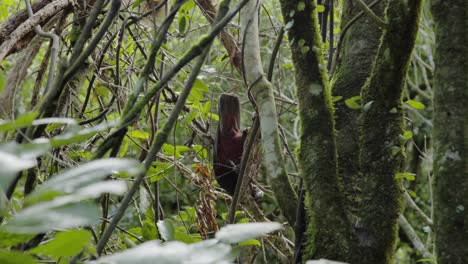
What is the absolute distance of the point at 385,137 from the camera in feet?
3.92

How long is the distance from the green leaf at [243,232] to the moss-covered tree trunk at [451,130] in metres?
0.62

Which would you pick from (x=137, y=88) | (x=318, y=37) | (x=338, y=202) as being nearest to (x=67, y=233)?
(x=137, y=88)

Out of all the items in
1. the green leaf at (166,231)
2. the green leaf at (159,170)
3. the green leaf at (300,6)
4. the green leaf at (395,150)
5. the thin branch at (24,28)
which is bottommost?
the green leaf at (159,170)

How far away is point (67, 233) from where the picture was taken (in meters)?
0.53

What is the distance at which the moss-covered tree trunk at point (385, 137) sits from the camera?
1143mm

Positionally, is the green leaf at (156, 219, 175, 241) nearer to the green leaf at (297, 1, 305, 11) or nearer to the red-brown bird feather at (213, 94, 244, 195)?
the green leaf at (297, 1, 305, 11)

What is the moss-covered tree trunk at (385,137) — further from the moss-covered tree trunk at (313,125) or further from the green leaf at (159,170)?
the green leaf at (159,170)

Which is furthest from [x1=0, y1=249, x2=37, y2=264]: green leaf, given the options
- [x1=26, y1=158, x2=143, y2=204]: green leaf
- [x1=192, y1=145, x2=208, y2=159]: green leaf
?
[x1=192, y1=145, x2=208, y2=159]: green leaf

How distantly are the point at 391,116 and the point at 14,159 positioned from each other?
35.9 inches

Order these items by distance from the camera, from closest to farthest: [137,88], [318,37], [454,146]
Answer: [137,88]
[454,146]
[318,37]

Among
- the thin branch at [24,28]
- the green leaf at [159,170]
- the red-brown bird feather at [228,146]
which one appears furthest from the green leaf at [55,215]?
the red-brown bird feather at [228,146]

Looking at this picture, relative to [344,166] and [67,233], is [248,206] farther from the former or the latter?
[67,233]

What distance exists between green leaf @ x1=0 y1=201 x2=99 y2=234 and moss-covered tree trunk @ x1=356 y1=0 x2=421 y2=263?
82cm

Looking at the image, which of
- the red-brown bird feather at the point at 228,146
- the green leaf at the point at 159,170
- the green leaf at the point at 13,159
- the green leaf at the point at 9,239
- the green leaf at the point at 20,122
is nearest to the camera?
the green leaf at the point at 13,159
